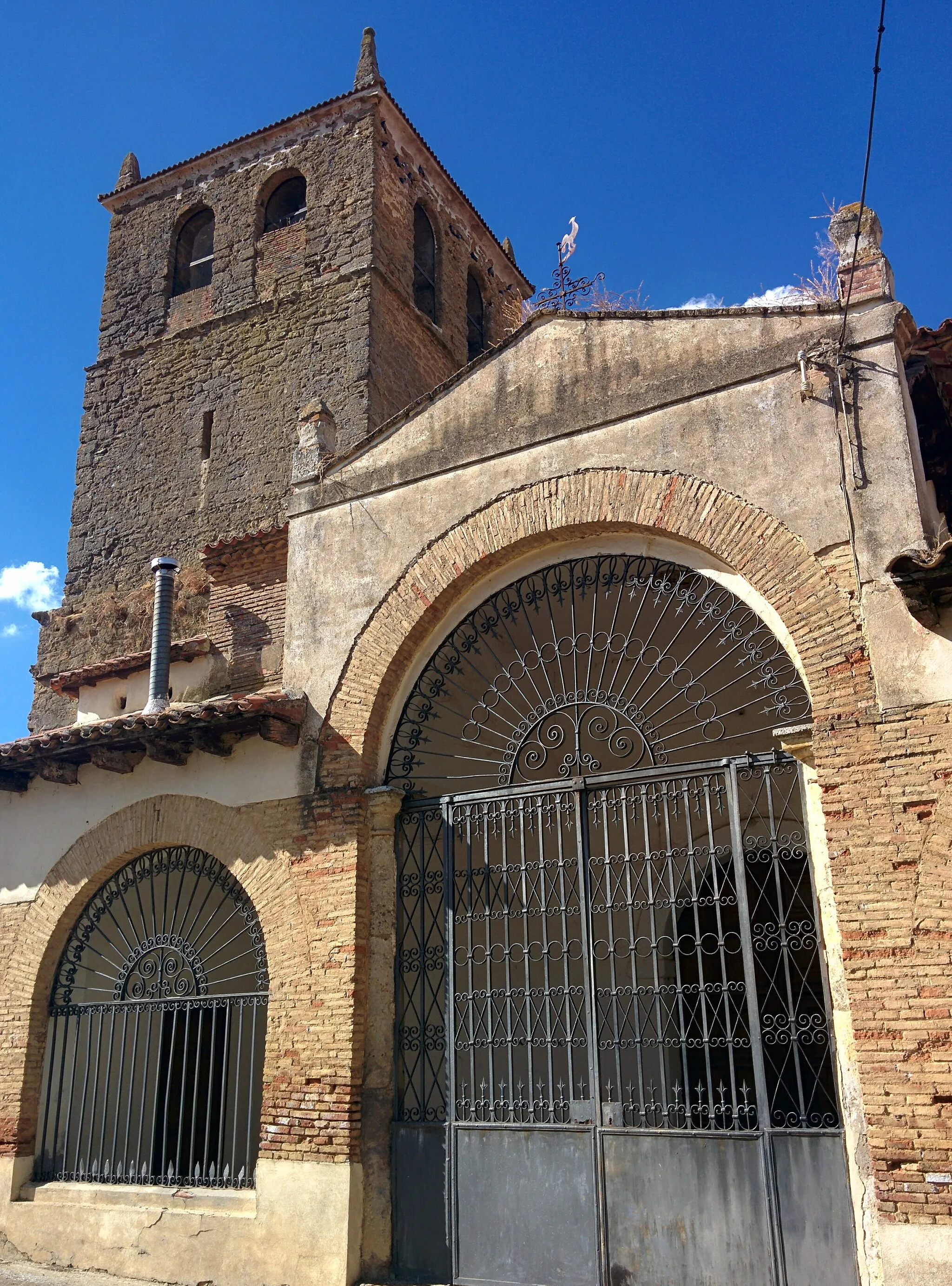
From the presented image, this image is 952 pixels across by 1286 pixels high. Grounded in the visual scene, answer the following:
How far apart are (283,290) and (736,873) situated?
1123 centimetres

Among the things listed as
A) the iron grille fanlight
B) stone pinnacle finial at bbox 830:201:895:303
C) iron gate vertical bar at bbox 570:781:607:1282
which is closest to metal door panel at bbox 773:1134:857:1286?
iron gate vertical bar at bbox 570:781:607:1282

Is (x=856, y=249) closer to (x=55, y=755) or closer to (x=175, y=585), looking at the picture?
(x=55, y=755)

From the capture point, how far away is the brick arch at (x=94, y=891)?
7.89 metres

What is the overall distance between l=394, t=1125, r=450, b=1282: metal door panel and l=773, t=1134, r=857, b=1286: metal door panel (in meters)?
2.19

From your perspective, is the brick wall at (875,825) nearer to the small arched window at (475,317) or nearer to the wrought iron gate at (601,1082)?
the wrought iron gate at (601,1082)

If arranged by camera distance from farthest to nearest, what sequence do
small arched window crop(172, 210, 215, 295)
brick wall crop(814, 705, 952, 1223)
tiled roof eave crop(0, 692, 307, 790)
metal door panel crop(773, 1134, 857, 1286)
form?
small arched window crop(172, 210, 215, 295), tiled roof eave crop(0, 692, 307, 790), metal door panel crop(773, 1134, 857, 1286), brick wall crop(814, 705, 952, 1223)

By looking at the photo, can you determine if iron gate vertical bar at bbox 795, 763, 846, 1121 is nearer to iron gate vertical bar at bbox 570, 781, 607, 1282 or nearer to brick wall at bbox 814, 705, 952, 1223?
brick wall at bbox 814, 705, 952, 1223

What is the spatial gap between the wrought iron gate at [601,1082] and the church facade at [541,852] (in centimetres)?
3

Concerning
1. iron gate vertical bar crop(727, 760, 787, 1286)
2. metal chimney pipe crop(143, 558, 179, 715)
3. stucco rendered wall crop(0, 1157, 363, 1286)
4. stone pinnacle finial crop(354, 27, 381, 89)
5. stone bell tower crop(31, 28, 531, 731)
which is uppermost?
stone pinnacle finial crop(354, 27, 381, 89)

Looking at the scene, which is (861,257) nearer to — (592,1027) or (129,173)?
(592,1027)

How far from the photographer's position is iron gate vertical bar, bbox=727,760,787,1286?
602 cm

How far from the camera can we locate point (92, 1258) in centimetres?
809

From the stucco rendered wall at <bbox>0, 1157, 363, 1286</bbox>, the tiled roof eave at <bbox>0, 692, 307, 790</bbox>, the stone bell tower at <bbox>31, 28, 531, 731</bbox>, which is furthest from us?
the stone bell tower at <bbox>31, 28, 531, 731</bbox>

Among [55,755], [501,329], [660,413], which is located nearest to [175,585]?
[55,755]
